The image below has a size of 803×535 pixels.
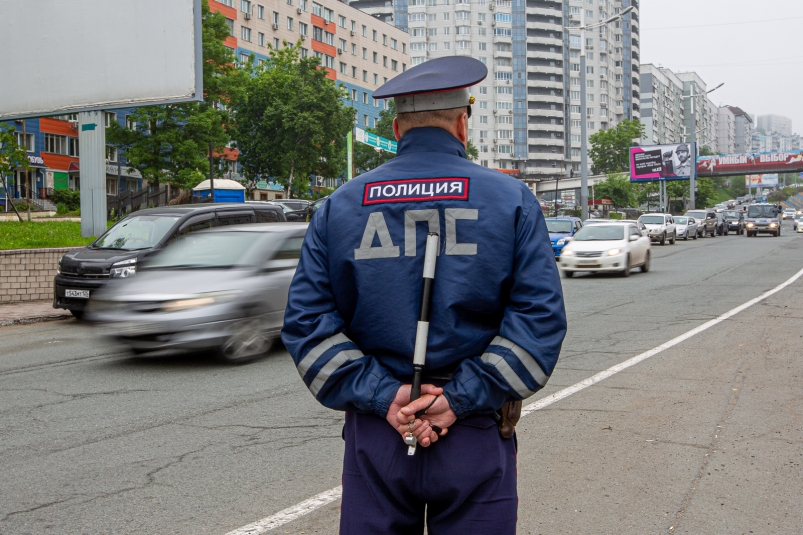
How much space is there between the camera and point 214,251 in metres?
9.91

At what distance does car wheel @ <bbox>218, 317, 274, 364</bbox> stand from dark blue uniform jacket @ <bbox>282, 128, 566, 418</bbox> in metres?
6.88

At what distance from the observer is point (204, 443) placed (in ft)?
18.7

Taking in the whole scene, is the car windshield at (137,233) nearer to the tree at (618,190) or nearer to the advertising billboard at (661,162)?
the advertising billboard at (661,162)

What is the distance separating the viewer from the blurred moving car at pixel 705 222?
49.7 meters

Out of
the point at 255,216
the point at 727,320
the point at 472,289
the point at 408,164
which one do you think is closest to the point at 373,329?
the point at 472,289

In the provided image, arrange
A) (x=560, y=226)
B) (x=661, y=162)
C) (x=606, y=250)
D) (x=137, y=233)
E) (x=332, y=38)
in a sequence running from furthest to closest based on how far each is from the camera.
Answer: (x=332, y=38)
(x=661, y=162)
(x=560, y=226)
(x=606, y=250)
(x=137, y=233)

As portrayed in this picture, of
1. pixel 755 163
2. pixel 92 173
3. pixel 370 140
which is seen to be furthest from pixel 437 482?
pixel 755 163

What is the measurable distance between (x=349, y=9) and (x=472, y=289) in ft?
315

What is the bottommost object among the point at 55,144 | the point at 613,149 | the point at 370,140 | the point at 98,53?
the point at 370,140

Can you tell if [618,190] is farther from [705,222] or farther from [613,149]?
[705,222]

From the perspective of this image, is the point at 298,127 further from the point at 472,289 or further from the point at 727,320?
the point at 472,289

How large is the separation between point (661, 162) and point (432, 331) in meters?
77.6

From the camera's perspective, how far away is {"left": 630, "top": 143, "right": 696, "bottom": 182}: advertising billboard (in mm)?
74188

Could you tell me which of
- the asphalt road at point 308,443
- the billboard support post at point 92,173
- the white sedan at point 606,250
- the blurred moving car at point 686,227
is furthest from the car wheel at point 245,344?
the blurred moving car at point 686,227
